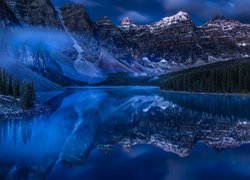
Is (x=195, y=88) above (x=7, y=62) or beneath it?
beneath

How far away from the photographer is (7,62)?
634ft

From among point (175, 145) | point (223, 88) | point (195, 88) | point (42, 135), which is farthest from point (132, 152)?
point (195, 88)

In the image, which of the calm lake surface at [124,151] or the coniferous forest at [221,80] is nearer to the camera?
the calm lake surface at [124,151]

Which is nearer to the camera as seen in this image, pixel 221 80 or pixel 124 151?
pixel 124 151

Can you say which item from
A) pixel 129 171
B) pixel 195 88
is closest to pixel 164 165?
pixel 129 171

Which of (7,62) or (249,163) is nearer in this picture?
(249,163)

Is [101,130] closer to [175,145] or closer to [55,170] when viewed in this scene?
[175,145]

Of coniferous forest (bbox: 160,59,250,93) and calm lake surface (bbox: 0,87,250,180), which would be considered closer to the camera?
calm lake surface (bbox: 0,87,250,180)

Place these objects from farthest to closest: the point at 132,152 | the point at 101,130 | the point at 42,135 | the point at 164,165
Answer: the point at 101,130 < the point at 42,135 < the point at 132,152 < the point at 164,165

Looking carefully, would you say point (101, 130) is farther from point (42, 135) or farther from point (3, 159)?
point (3, 159)

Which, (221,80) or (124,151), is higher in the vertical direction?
(221,80)

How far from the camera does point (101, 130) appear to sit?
45.8m

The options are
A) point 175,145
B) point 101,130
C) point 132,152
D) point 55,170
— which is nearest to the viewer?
point 55,170

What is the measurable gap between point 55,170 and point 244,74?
140m
